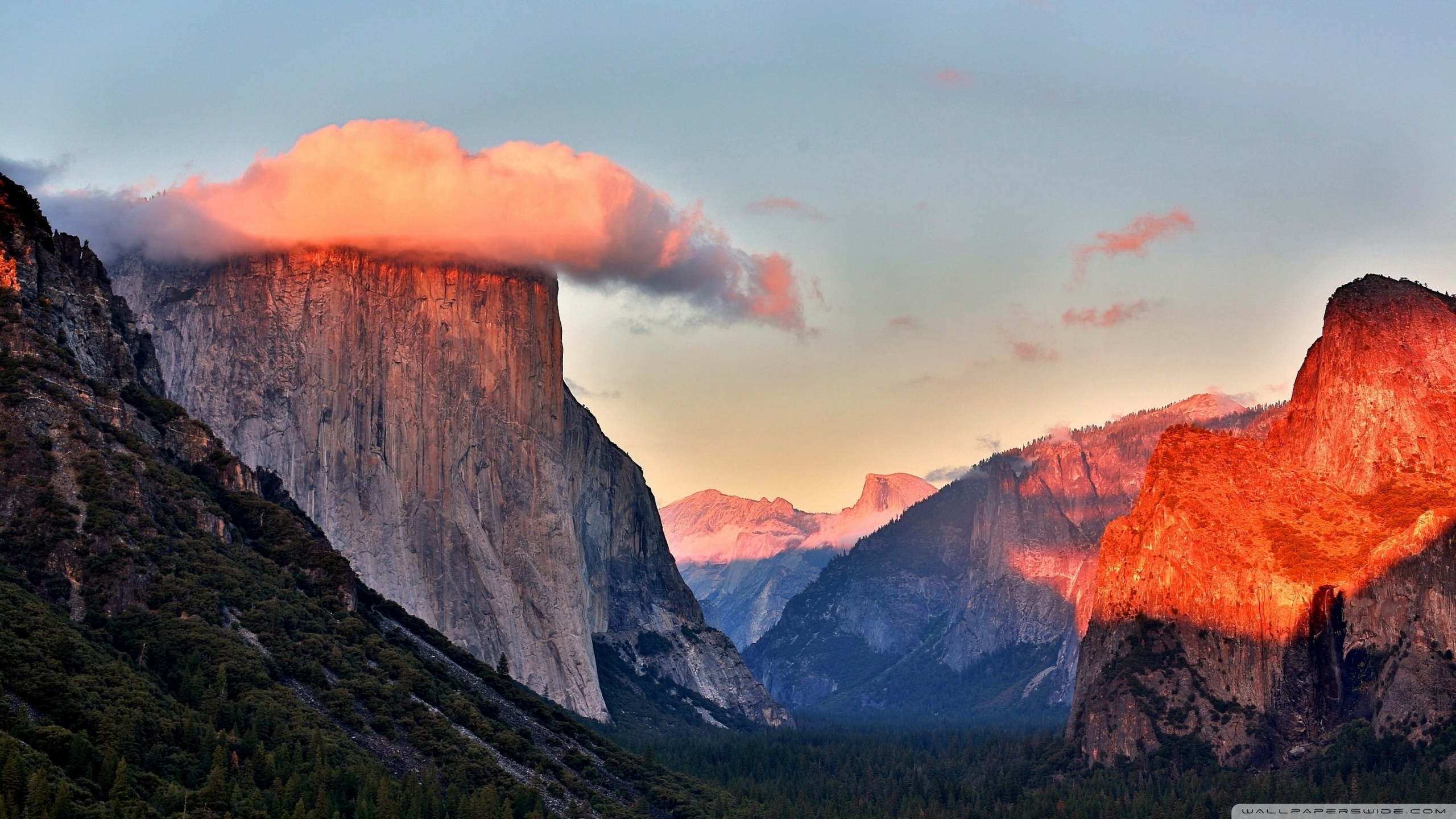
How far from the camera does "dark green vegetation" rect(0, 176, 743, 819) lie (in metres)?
134

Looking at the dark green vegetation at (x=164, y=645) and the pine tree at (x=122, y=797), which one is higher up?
the dark green vegetation at (x=164, y=645)

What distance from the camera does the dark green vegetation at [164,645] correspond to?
134000mm

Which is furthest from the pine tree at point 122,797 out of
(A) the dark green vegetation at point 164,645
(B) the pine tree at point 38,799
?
(B) the pine tree at point 38,799

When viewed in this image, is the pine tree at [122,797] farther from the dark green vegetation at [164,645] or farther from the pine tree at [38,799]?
the pine tree at [38,799]

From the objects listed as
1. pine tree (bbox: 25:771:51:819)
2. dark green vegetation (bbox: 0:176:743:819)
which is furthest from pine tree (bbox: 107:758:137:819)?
pine tree (bbox: 25:771:51:819)

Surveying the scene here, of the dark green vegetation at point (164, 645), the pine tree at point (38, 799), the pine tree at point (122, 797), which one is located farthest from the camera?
the dark green vegetation at point (164, 645)

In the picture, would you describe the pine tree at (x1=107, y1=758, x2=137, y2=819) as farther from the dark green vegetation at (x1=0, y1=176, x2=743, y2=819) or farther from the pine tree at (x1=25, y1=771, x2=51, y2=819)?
the pine tree at (x1=25, y1=771, x2=51, y2=819)

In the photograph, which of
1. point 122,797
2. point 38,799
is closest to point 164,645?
point 122,797

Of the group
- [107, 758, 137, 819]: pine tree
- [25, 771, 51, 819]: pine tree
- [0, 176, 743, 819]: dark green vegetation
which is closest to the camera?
[25, 771, 51, 819]: pine tree

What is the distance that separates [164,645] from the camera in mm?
157875

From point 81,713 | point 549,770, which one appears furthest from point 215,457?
point 81,713

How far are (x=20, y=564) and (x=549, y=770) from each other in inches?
2427

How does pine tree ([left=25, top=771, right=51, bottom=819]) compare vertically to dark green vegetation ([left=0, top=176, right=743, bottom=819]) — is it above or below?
below

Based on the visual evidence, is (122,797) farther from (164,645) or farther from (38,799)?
(164,645)
